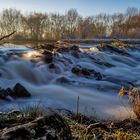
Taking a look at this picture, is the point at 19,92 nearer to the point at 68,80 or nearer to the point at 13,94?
the point at 13,94

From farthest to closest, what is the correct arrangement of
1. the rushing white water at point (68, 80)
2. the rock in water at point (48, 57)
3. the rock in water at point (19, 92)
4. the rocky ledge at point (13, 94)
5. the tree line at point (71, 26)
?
1. the tree line at point (71, 26)
2. the rock in water at point (48, 57)
3. the rock in water at point (19, 92)
4. the rushing white water at point (68, 80)
5. the rocky ledge at point (13, 94)

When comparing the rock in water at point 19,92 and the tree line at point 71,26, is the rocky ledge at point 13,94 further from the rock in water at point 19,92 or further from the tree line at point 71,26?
the tree line at point 71,26

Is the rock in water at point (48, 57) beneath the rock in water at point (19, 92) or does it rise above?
above

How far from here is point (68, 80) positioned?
11.1 m

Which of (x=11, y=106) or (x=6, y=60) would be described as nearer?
(x=11, y=106)

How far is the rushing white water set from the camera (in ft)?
26.4

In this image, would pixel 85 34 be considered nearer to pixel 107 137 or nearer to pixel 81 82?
pixel 81 82

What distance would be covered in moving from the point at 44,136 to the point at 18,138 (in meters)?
0.17

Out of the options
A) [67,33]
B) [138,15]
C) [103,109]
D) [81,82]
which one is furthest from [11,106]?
[138,15]

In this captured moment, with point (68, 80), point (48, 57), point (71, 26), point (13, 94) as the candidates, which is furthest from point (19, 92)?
point (71, 26)

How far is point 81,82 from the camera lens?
1109 centimetres

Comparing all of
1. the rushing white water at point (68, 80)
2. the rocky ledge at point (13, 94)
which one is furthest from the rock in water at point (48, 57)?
the rocky ledge at point (13, 94)

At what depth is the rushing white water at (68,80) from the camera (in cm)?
804

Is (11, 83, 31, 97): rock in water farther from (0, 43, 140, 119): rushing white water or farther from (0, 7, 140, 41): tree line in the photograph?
(0, 7, 140, 41): tree line
